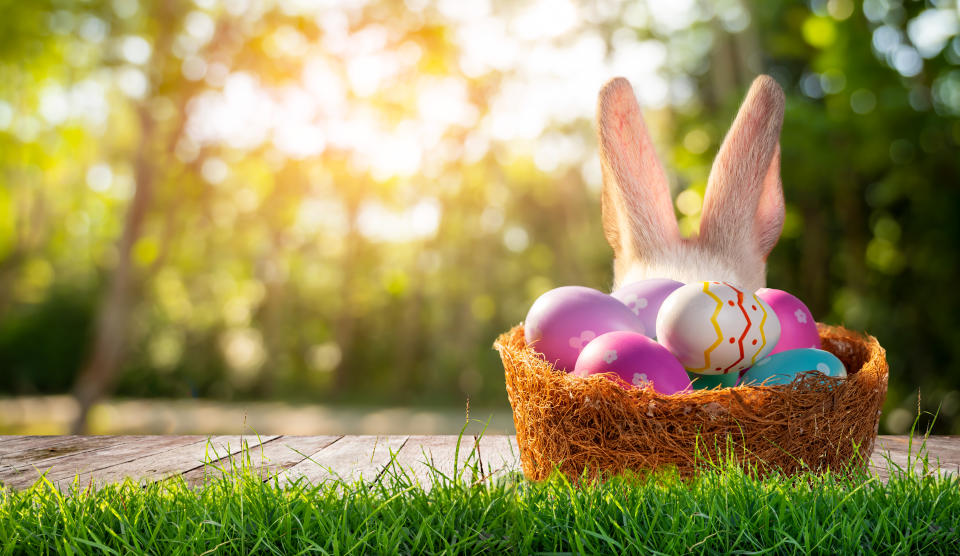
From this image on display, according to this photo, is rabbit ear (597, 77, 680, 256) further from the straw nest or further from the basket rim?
the straw nest

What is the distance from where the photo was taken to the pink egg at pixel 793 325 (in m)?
2.00

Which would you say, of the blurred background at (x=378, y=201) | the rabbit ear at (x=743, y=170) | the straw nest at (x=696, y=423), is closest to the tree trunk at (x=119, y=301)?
the blurred background at (x=378, y=201)

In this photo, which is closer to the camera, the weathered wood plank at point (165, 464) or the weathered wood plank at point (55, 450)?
the weathered wood plank at point (165, 464)

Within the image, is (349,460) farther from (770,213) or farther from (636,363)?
(770,213)

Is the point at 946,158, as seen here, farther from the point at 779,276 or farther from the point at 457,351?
the point at 457,351

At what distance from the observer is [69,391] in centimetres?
1033

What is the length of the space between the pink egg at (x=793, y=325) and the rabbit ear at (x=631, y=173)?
38 cm

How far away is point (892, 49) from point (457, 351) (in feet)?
24.0

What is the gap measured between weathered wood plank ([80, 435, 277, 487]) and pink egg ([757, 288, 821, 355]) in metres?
1.48

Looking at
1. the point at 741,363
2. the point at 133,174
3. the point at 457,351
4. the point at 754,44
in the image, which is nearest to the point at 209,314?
the point at 457,351

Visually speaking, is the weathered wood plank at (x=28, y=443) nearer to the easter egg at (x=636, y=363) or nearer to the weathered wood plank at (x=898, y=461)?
the easter egg at (x=636, y=363)

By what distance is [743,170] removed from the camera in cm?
216

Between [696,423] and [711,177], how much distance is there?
105cm

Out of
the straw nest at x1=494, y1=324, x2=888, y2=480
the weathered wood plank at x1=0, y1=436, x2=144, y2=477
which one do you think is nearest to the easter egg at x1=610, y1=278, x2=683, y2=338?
the straw nest at x1=494, y1=324, x2=888, y2=480
